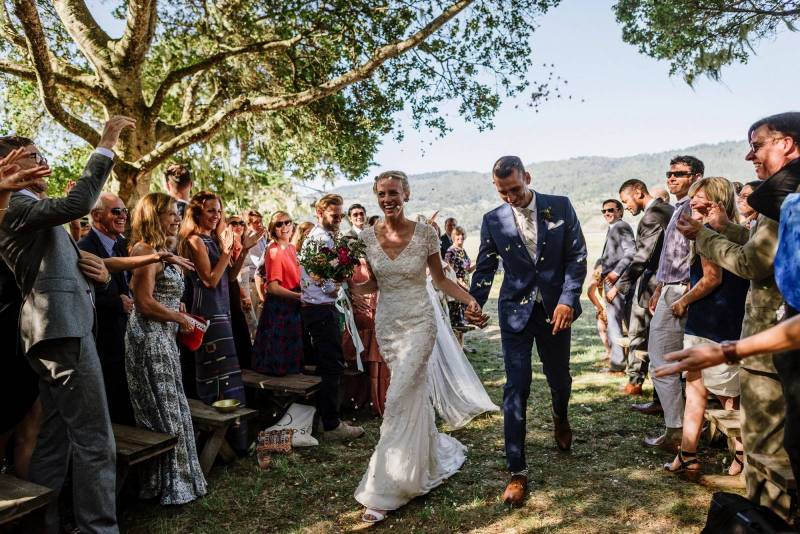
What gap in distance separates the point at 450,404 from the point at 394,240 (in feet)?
8.50

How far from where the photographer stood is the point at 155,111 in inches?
374

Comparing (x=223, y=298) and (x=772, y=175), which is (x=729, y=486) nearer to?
(x=772, y=175)

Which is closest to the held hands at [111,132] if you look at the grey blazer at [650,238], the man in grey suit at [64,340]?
the man in grey suit at [64,340]

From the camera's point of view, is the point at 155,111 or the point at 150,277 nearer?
the point at 150,277

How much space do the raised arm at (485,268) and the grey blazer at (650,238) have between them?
2151 millimetres

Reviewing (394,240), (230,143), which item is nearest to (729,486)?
(394,240)

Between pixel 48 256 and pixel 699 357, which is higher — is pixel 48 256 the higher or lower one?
the higher one

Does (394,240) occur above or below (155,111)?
below

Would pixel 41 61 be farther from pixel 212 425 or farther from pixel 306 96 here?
pixel 212 425

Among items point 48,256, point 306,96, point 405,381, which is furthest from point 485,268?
point 306,96

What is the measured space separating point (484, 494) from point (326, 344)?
2284mm

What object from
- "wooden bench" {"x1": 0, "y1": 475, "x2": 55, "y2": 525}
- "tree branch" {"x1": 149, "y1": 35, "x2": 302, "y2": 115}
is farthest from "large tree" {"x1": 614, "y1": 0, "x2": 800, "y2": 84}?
"wooden bench" {"x1": 0, "y1": 475, "x2": 55, "y2": 525}

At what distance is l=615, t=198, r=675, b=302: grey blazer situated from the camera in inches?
219

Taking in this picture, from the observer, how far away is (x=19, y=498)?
2.78m
